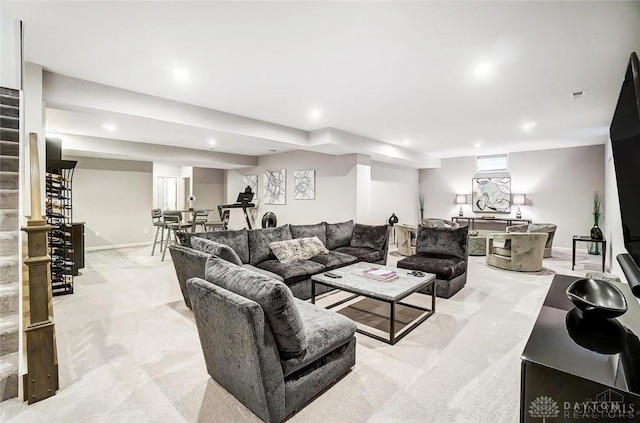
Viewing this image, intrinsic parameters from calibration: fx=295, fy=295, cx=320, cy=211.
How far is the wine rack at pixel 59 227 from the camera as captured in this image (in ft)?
13.0

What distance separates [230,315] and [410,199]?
8.63 metres

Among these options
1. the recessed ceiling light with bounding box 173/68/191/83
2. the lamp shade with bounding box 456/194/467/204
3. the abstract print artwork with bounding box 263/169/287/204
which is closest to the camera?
the recessed ceiling light with bounding box 173/68/191/83

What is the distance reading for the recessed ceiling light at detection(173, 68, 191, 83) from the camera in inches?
119

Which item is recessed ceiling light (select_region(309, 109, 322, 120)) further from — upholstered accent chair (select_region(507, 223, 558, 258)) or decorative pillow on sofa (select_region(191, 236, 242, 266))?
upholstered accent chair (select_region(507, 223, 558, 258))

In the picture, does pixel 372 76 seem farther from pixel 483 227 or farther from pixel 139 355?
pixel 483 227

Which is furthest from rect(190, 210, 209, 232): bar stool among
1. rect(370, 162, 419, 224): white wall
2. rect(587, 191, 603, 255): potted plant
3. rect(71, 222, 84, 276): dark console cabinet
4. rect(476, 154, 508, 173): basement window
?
rect(587, 191, 603, 255): potted plant

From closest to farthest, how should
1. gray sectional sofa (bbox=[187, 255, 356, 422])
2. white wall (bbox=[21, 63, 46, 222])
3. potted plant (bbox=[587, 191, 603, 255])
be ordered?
gray sectional sofa (bbox=[187, 255, 356, 422]) < white wall (bbox=[21, 63, 46, 222]) < potted plant (bbox=[587, 191, 603, 255])

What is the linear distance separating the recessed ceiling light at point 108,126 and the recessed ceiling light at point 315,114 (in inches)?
129

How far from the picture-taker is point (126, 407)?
1.88m

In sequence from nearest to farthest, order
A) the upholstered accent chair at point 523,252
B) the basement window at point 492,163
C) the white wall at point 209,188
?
the upholstered accent chair at point 523,252
the basement window at point 492,163
the white wall at point 209,188

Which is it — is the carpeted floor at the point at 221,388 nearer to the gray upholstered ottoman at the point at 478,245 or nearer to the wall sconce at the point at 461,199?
the gray upholstered ottoman at the point at 478,245

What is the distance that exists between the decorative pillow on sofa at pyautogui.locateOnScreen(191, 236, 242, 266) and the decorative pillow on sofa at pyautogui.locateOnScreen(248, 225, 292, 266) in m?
0.76

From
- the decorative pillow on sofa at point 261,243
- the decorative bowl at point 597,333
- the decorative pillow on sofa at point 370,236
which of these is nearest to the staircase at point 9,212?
the decorative pillow on sofa at point 261,243

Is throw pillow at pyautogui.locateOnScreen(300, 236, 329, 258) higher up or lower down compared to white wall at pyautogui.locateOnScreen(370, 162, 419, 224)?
lower down
